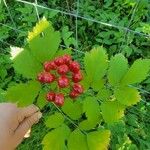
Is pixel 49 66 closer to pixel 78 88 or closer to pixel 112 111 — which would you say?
pixel 78 88

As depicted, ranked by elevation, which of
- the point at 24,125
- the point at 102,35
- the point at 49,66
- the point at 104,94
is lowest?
the point at 102,35

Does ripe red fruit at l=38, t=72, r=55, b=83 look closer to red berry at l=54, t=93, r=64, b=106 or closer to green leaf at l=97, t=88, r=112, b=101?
red berry at l=54, t=93, r=64, b=106

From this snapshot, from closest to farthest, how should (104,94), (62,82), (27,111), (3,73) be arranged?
(62,82) < (104,94) < (27,111) < (3,73)

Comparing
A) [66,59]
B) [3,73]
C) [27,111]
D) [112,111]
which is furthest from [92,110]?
[3,73]

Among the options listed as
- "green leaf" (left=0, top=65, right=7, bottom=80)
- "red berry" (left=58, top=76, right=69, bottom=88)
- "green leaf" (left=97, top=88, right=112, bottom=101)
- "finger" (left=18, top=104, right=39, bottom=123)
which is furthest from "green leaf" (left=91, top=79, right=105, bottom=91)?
"green leaf" (left=0, top=65, right=7, bottom=80)

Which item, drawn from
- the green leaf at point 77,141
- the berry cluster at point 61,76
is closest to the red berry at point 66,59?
the berry cluster at point 61,76

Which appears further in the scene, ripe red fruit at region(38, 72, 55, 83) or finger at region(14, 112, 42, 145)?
finger at region(14, 112, 42, 145)

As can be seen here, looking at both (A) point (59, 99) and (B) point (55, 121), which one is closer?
(A) point (59, 99)
